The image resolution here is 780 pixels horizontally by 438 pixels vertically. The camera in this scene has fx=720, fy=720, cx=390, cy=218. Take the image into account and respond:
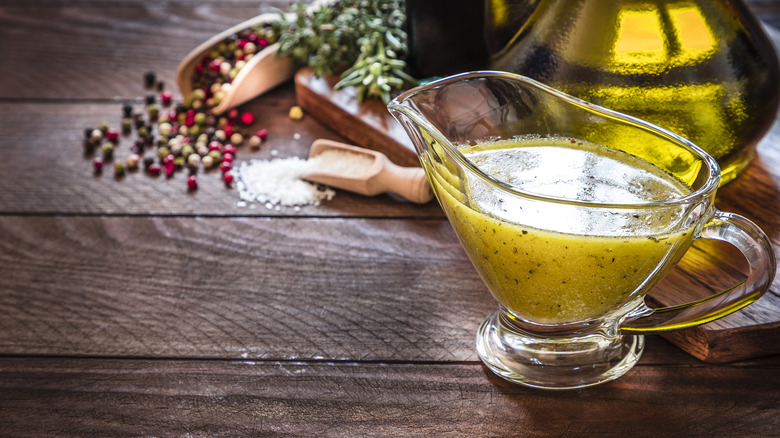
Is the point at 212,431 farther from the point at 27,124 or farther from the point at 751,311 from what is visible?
the point at 27,124

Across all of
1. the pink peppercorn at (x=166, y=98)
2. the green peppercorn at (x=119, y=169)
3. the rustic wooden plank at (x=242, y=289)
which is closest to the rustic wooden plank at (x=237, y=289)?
the rustic wooden plank at (x=242, y=289)

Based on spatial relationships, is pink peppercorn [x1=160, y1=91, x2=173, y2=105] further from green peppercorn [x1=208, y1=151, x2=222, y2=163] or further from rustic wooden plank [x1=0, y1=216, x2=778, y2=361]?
rustic wooden plank [x1=0, y1=216, x2=778, y2=361]

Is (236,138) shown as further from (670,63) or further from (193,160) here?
(670,63)

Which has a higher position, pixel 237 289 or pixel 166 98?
pixel 166 98

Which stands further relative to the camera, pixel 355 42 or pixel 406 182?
pixel 355 42

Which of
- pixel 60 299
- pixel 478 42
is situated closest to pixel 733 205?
pixel 478 42

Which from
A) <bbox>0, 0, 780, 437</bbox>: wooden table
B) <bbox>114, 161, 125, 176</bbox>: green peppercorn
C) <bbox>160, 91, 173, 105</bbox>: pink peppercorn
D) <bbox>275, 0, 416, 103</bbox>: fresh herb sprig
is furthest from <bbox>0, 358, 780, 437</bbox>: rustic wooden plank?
<bbox>160, 91, 173, 105</bbox>: pink peppercorn

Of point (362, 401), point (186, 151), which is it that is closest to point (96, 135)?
point (186, 151)

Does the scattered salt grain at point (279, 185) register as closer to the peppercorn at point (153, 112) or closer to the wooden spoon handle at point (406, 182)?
the wooden spoon handle at point (406, 182)
